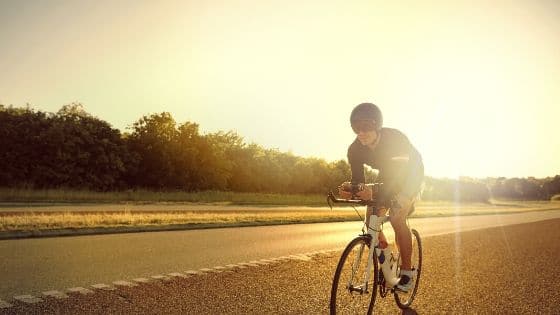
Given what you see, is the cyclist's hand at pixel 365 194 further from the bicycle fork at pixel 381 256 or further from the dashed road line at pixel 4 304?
the dashed road line at pixel 4 304

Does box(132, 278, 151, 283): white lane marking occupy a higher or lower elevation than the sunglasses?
lower

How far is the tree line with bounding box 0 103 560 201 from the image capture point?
119 ft

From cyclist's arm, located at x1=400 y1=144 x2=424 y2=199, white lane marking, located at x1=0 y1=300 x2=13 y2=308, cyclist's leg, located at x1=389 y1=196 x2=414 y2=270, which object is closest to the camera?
cyclist's arm, located at x1=400 y1=144 x2=424 y2=199

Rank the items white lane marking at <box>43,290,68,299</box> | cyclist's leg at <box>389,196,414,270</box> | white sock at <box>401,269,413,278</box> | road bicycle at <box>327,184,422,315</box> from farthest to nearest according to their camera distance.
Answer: white lane marking at <box>43,290,68,299</box>, white sock at <box>401,269,413,278</box>, cyclist's leg at <box>389,196,414,270</box>, road bicycle at <box>327,184,422,315</box>

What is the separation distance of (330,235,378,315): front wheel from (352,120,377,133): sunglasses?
108cm

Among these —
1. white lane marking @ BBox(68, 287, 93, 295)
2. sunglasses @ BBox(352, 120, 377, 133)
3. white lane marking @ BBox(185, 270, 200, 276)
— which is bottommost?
white lane marking @ BBox(185, 270, 200, 276)

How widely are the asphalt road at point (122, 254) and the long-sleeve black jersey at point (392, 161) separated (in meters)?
4.19

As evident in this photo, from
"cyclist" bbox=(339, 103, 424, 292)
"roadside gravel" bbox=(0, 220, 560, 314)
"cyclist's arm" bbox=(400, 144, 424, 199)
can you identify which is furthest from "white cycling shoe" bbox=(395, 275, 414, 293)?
"cyclist's arm" bbox=(400, 144, 424, 199)

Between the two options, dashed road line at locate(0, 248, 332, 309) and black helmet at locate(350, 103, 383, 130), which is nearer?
black helmet at locate(350, 103, 383, 130)

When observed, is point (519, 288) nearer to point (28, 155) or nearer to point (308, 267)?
point (308, 267)

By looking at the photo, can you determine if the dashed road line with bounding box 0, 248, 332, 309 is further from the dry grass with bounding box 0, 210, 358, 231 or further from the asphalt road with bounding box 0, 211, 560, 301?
the dry grass with bounding box 0, 210, 358, 231

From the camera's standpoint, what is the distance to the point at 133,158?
139ft

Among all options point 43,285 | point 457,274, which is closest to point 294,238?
point 457,274

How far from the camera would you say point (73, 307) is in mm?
5406
